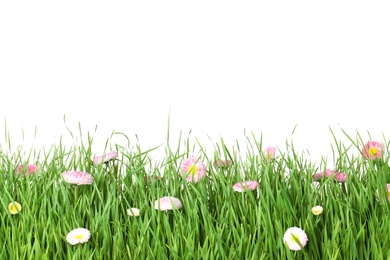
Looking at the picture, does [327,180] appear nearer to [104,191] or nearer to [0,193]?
[104,191]

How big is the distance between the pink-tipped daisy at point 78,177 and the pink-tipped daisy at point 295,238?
2.76ft

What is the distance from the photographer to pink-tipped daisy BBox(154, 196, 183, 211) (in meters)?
2.47

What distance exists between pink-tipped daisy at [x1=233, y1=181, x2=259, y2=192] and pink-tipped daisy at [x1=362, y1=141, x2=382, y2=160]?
57 centimetres

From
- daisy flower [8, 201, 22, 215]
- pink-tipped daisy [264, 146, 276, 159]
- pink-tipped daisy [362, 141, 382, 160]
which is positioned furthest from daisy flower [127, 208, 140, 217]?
pink-tipped daisy [362, 141, 382, 160]

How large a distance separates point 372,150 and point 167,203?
99 centimetres

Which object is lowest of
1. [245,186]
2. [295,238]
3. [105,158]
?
[295,238]

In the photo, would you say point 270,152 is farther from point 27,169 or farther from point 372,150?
point 27,169

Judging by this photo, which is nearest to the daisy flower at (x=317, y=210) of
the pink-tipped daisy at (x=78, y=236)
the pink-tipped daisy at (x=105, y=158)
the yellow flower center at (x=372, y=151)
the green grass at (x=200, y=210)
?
the green grass at (x=200, y=210)

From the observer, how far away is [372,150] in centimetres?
295

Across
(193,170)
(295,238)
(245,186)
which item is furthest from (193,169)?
(295,238)

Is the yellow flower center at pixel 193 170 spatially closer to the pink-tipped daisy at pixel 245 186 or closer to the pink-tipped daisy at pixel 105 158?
the pink-tipped daisy at pixel 245 186

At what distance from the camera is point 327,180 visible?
2588 millimetres

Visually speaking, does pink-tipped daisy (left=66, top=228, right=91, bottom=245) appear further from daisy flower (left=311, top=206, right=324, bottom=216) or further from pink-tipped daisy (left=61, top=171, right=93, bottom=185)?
daisy flower (left=311, top=206, right=324, bottom=216)

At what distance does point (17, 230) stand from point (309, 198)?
1.08m
